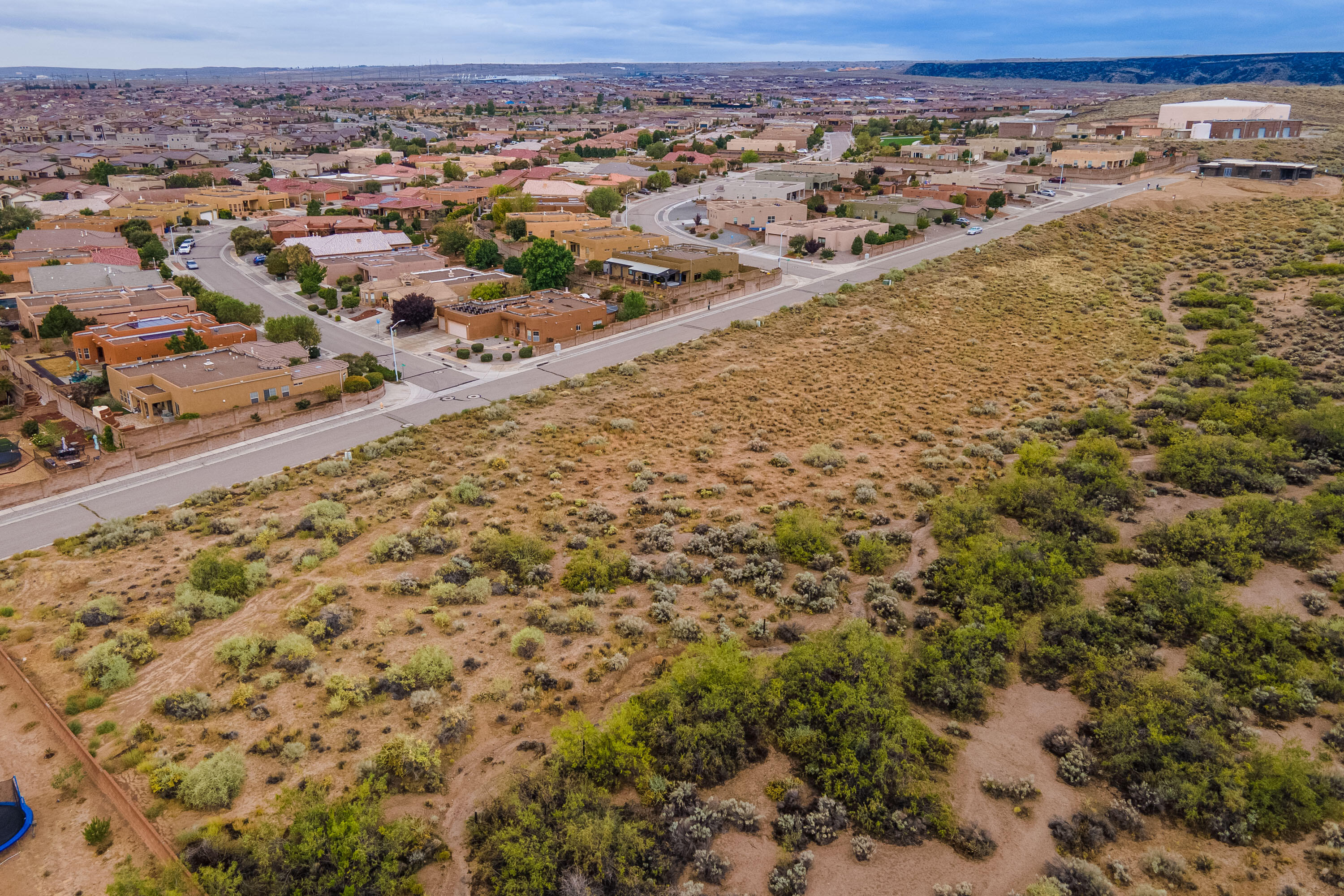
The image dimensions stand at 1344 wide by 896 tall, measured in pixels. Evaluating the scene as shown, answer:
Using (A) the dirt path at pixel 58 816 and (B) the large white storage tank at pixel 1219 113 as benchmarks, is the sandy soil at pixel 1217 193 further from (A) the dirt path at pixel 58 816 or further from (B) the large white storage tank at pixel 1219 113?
(A) the dirt path at pixel 58 816

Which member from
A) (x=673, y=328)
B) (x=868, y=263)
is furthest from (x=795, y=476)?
(x=868, y=263)

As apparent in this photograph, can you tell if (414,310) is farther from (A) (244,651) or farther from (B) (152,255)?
(A) (244,651)

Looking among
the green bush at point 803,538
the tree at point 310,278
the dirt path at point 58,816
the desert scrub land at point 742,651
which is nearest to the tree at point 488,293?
the tree at point 310,278

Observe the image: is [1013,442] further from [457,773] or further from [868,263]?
[868,263]

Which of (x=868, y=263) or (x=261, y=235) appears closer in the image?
(x=868, y=263)

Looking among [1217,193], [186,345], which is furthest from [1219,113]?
[186,345]

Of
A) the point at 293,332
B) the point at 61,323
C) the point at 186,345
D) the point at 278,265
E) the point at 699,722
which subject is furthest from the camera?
the point at 278,265

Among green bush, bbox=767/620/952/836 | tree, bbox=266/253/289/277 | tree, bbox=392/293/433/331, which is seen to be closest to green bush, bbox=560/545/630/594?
green bush, bbox=767/620/952/836

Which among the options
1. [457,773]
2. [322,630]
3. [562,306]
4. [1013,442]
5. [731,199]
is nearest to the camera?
[457,773]
